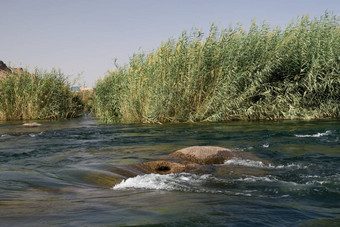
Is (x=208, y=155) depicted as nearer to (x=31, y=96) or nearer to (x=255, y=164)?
(x=255, y=164)

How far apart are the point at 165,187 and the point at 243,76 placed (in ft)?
33.6

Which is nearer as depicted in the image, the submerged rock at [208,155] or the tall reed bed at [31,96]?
the submerged rock at [208,155]

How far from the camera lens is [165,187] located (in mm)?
4809

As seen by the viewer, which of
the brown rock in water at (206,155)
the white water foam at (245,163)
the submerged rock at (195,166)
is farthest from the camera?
the brown rock in water at (206,155)

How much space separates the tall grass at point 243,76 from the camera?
14328mm

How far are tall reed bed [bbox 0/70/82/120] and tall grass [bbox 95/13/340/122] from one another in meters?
6.27

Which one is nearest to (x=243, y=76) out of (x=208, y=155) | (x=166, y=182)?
(x=208, y=155)

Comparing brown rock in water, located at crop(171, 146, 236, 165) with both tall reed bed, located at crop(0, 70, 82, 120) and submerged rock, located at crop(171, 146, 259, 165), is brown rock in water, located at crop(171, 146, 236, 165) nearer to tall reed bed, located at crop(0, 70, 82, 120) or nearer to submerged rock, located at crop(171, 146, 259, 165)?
submerged rock, located at crop(171, 146, 259, 165)

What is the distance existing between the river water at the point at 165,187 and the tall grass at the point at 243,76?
207 inches

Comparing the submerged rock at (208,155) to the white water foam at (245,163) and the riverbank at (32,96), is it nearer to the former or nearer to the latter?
the white water foam at (245,163)

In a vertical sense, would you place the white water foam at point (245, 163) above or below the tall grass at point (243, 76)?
below

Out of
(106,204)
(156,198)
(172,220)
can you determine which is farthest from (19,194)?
(172,220)

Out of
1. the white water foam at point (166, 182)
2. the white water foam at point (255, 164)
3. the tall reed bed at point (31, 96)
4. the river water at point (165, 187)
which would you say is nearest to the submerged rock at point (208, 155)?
the white water foam at point (255, 164)

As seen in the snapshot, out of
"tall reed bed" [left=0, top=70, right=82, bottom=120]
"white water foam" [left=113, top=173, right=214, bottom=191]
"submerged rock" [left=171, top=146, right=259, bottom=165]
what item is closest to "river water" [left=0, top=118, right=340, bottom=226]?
"white water foam" [left=113, top=173, right=214, bottom=191]
